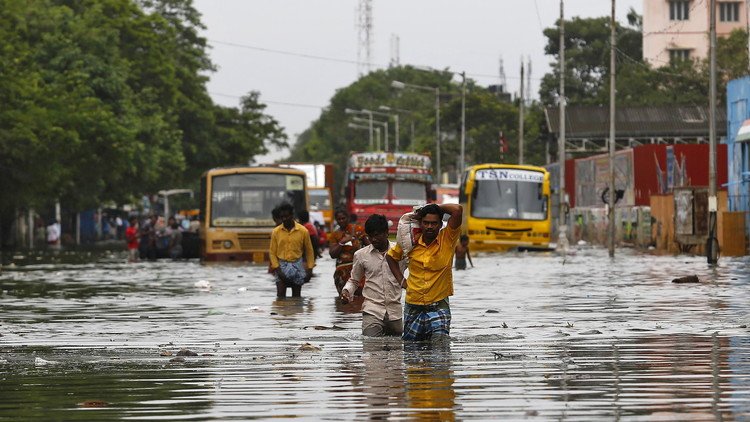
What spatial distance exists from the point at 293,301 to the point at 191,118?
239 ft

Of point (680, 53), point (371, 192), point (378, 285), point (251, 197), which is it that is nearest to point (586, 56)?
point (680, 53)

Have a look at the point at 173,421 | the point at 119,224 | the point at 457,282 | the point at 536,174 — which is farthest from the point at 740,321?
the point at 119,224

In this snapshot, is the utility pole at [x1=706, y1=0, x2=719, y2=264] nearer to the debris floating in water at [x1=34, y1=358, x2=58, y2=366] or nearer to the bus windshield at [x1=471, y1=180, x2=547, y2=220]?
the bus windshield at [x1=471, y1=180, x2=547, y2=220]

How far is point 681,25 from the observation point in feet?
440

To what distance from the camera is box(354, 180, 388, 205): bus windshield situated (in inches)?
2443

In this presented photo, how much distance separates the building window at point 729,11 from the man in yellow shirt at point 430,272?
118884mm

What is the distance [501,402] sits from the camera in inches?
447

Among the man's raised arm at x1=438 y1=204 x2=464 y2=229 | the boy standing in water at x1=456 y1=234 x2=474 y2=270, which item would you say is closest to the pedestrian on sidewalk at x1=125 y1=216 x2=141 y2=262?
the boy standing in water at x1=456 y1=234 x2=474 y2=270

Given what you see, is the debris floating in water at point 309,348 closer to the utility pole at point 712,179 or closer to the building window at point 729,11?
the utility pole at point 712,179

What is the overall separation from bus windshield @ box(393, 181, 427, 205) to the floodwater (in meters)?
31.8

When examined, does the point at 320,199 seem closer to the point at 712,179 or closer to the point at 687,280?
the point at 712,179

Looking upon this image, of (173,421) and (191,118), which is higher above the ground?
(191,118)

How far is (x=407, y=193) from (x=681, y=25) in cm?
7646

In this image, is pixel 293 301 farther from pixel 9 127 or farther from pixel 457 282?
pixel 9 127
